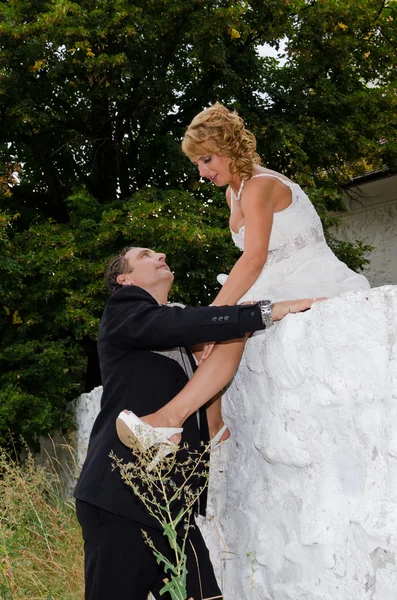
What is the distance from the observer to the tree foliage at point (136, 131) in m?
8.23

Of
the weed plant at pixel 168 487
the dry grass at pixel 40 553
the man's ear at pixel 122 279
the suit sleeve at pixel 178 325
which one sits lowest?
the dry grass at pixel 40 553

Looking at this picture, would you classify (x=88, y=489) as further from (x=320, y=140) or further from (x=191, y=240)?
(x=320, y=140)

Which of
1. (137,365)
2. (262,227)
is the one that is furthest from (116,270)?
(262,227)

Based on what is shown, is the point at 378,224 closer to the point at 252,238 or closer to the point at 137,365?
the point at 252,238

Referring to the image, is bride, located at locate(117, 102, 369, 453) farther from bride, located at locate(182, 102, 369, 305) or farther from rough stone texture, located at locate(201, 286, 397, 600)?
rough stone texture, located at locate(201, 286, 397, 600)

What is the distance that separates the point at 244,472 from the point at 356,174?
9076 mm

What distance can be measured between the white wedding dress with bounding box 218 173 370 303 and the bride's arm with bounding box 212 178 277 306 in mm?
72

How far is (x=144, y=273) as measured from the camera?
10.4ft

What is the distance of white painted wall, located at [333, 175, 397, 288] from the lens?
1244 cm

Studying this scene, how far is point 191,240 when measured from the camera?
7.84 meters

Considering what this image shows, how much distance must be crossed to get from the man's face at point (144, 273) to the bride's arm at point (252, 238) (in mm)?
256

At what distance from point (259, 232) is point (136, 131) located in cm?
785

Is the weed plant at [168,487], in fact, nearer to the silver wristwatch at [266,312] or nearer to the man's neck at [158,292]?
the silver wristwatch at [266,312]

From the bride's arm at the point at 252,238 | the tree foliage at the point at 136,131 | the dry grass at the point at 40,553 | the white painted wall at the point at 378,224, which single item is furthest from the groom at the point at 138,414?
the white painted wall at the point at 378,224
